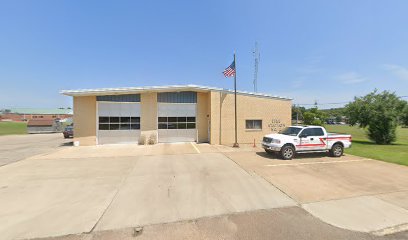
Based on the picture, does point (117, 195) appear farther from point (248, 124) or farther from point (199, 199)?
point (248, 124)

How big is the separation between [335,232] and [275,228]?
3.92 ft

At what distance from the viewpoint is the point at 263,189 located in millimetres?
6215

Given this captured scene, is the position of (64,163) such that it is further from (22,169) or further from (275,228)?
(275,228)

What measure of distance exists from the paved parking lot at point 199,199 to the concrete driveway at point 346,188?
3cm

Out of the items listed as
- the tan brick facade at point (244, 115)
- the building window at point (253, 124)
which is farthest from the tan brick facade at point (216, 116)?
the building window at point (253, 124)

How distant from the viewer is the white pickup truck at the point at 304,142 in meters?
10.8

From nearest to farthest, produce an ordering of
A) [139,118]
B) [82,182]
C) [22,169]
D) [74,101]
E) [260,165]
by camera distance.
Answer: [82,182]
[22,169]
[260,165]
[74,101]
[139,118]

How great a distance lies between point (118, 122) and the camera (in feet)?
53.3

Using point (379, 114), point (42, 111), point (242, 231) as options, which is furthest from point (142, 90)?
point (42, 111)

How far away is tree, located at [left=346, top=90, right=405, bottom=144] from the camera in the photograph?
18859mm

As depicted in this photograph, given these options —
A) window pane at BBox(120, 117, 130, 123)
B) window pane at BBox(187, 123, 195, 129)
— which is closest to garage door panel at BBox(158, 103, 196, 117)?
window pane at BBox(187, 123, 195, 129)

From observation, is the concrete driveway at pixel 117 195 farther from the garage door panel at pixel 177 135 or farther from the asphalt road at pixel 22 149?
the garage door panel at pixel 177 135

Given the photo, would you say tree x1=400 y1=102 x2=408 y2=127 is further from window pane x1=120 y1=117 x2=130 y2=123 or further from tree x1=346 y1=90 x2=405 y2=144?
window pane x1=120 y1=117 x2=130 y2=123

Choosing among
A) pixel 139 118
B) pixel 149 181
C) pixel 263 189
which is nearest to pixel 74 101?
pixel 139 118
